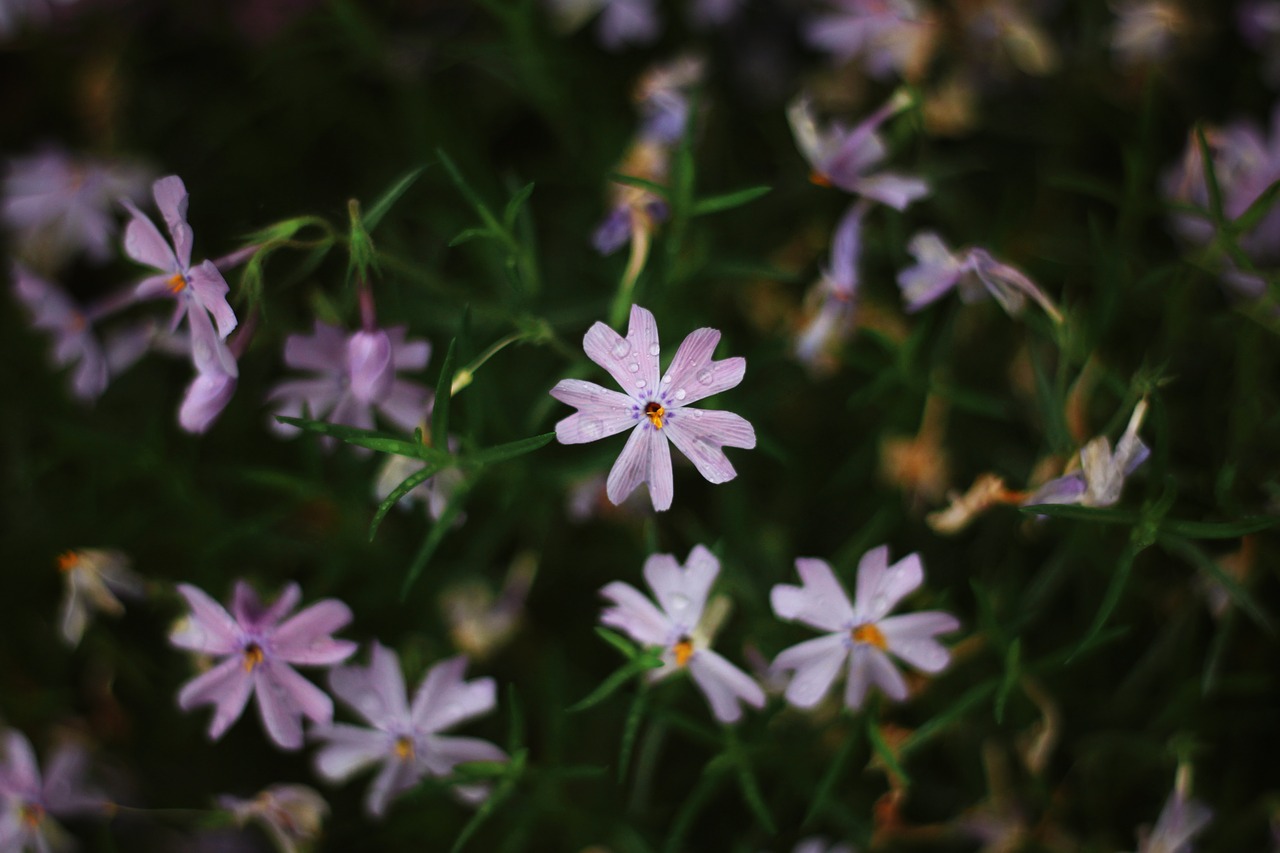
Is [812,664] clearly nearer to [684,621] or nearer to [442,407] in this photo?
[684,621]

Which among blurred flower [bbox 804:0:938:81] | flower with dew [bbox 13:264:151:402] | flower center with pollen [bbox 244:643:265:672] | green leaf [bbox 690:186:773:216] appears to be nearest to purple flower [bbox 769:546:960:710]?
green leaf [bbox 690:186:773:216]

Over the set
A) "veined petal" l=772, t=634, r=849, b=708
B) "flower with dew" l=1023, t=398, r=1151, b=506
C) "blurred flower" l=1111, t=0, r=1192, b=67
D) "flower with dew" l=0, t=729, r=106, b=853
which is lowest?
"flower with dew" l=0, t=729, r=106, b=853

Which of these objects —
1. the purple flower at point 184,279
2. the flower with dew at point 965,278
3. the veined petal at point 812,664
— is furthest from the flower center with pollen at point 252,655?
the flower with dew at point 965,278

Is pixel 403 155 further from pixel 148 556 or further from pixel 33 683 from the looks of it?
pixel 33 683

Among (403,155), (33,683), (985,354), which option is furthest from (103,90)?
(985,354)

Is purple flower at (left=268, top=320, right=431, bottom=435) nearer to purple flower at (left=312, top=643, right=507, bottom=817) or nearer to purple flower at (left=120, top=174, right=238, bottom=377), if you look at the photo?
purple flower at (left=120, top=174, right=238, bottom=377)

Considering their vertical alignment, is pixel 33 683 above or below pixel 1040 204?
below
